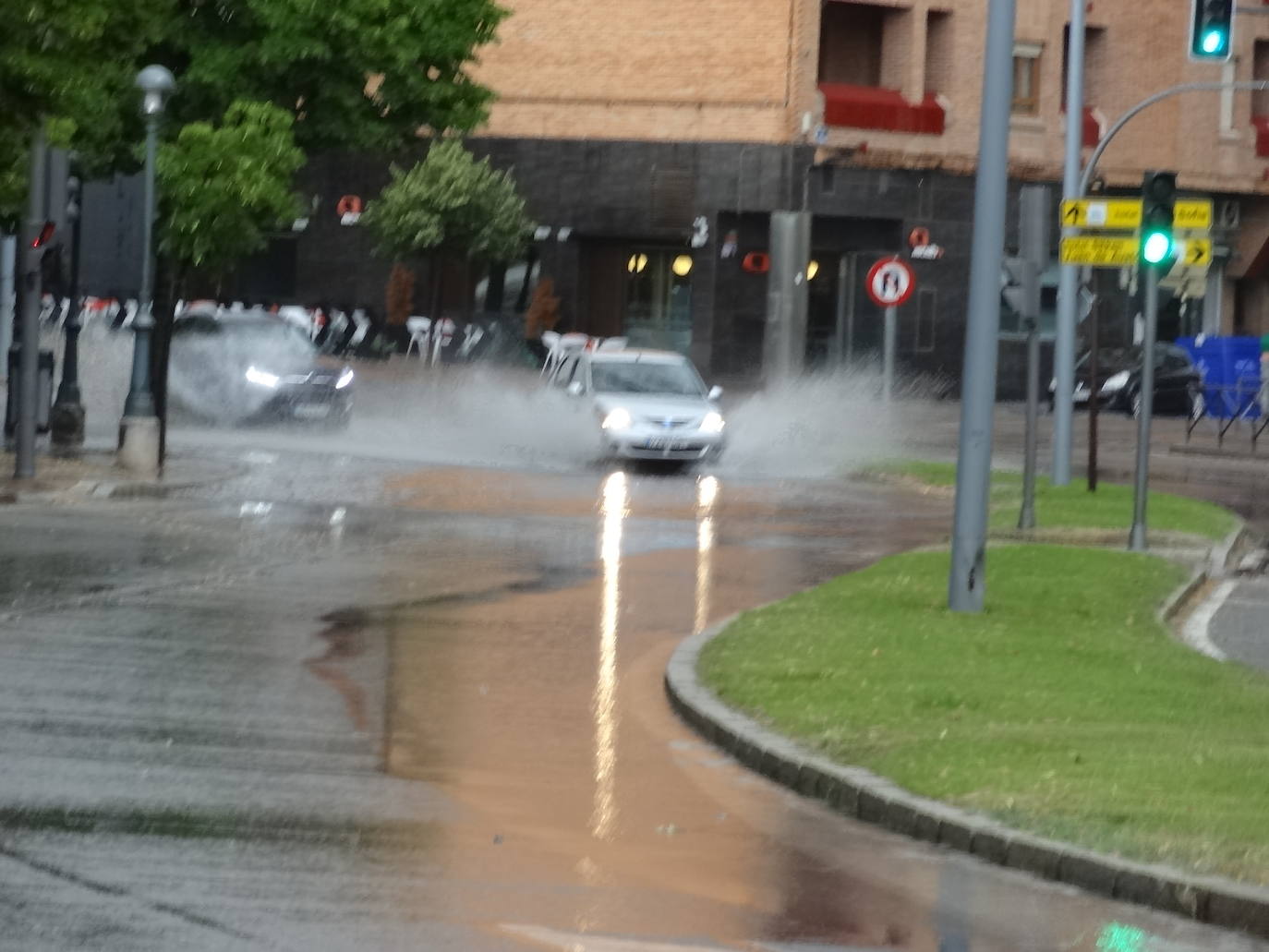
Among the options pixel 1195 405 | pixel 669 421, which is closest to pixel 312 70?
pixel 669 421

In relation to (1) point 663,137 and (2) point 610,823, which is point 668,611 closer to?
(2) point 610,823

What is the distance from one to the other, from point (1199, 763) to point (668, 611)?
20.8 ft

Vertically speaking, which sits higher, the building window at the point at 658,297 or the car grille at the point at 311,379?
the building window at the point at 658,297

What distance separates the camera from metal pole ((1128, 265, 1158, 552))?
19.0m

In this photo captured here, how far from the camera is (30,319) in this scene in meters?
23.3

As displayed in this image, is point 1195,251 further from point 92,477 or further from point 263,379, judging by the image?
point 263,379

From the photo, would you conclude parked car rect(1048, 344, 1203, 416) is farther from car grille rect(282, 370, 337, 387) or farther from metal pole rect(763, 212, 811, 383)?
car grille rect(282, 370, 337, 387)

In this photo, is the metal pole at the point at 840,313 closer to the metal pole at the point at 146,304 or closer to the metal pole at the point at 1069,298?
the metal pole at the point at 1069,298

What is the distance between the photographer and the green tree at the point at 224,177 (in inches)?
1001

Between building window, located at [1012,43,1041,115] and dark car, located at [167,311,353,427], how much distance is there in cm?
2299

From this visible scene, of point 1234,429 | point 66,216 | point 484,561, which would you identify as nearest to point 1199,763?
point 484,561

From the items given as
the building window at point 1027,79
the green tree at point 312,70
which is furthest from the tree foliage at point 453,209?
the green tree at point 312,70

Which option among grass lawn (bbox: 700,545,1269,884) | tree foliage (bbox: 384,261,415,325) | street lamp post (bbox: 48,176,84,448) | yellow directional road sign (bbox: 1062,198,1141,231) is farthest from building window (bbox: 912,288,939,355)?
grass lawn (bbox: 700,545,1269,884)

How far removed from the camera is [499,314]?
5325cm
